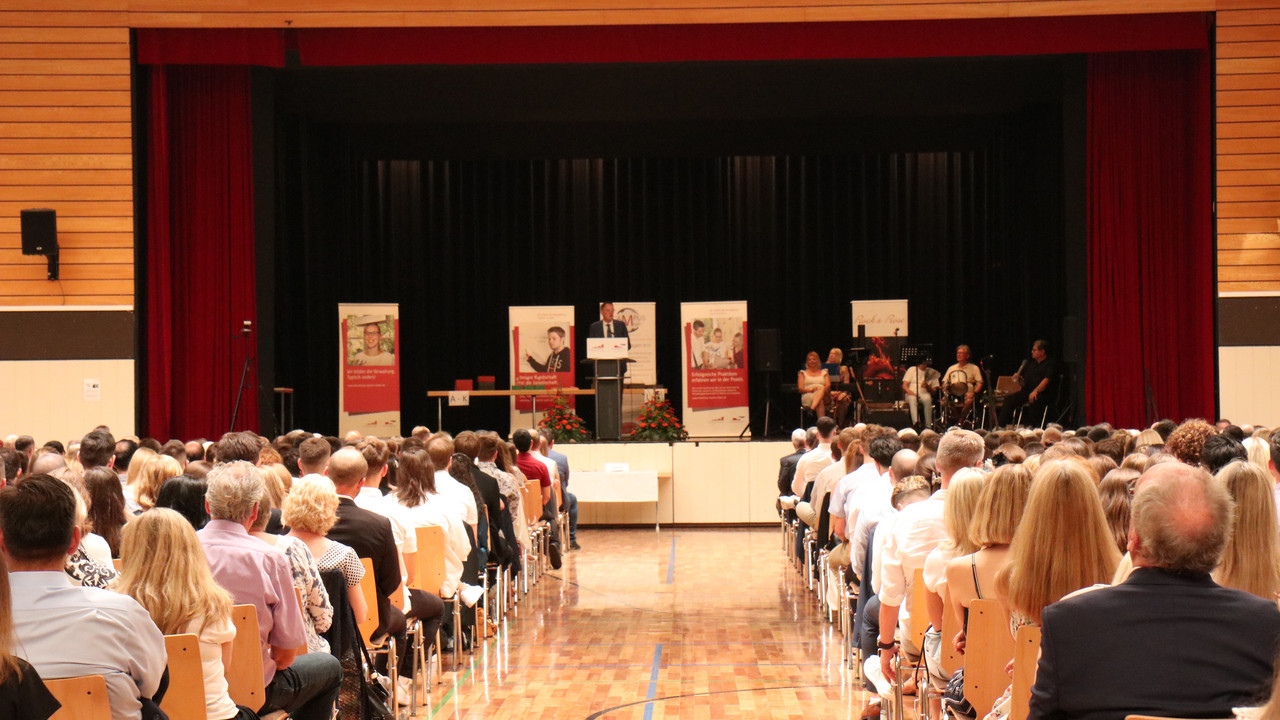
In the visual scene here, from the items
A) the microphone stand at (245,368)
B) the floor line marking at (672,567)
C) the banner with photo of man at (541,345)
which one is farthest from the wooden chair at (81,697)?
the banner with photo of man at (541,345)

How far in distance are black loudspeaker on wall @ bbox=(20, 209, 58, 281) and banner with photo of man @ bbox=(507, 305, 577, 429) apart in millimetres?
6291

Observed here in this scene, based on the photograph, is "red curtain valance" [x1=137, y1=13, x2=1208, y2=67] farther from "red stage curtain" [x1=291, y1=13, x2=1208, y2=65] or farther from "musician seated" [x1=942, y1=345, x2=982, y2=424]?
"musician seated" [x1=942, y1=345, x2=982, y2=424]

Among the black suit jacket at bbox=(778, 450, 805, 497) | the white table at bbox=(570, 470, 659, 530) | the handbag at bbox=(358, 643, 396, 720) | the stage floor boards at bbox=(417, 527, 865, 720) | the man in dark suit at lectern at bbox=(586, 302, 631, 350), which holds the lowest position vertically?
the stage floor boards at bbox=(417, 527, 865, 720)

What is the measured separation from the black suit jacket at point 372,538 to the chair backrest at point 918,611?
6.85 feet

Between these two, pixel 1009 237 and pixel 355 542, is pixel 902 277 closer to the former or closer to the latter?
pixel 1009 237

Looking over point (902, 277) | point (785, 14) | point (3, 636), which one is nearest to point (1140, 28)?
point (785, 14)

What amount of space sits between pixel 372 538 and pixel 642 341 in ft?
42.7

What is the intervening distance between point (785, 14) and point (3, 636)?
11622mm

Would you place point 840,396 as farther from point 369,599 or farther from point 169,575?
point 169,575

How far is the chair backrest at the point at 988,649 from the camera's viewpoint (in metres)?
3.34

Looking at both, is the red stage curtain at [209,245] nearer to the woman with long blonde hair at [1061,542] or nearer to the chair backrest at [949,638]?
the chair backrest at [949,638]

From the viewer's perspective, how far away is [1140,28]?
492 inches

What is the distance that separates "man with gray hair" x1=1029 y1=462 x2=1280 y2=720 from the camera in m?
2.23

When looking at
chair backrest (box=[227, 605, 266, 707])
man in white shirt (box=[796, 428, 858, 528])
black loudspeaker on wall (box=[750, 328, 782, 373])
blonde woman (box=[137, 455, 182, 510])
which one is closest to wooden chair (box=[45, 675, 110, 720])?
chair backrest (box=[227, 605, 266, 707])
